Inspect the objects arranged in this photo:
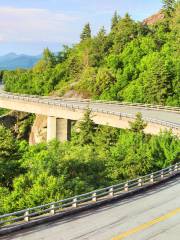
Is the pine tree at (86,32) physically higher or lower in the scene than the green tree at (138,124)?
higher

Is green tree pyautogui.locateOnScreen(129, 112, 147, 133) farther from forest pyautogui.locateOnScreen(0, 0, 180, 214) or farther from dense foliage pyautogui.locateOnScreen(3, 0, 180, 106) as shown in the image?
dense foliage pyautogui.locateOnScreen(3, 0, 180, 106)

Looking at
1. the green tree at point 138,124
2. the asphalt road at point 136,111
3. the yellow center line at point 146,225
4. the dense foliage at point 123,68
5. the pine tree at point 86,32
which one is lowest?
the yellow center line at point 146,225

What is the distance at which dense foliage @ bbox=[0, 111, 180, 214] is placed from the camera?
95.2 ft

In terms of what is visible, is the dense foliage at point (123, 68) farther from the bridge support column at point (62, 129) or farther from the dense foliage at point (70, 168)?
the dense foliage at point (70, 168)

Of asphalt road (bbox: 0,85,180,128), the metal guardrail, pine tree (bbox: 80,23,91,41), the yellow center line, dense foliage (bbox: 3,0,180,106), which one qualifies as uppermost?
pine tree (bbox: 80,23,91,41)

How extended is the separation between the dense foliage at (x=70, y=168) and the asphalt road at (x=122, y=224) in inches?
171

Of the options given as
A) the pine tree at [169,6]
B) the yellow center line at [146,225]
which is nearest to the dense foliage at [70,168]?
the yellow center line at [146,225]

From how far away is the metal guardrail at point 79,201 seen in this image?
74.2 feet

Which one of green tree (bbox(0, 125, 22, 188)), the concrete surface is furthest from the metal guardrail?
the concrete surface

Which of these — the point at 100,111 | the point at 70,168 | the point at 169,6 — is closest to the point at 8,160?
the point at 70,168

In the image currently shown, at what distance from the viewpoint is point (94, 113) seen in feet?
227

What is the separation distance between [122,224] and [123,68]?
276 ft

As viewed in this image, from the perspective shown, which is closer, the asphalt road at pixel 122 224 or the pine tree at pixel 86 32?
the asphalt road at pixel 122 224

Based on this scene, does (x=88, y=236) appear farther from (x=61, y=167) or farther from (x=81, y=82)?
(x=81, y=82)
